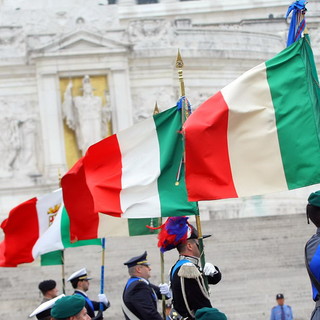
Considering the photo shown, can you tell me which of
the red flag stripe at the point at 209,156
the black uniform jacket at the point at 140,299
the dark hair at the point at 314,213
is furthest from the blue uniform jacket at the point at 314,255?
the black uniform jacket at the point at 140,299

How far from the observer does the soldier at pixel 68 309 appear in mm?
6125

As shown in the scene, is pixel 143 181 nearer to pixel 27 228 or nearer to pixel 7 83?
pixel 27 228

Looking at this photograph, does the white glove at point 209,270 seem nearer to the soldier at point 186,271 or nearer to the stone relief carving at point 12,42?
the soldier at point 186,271

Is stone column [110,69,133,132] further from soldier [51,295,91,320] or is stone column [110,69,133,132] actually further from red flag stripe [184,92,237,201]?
soldier [51,295,91,320]

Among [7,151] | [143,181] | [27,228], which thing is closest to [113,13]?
[7,151]

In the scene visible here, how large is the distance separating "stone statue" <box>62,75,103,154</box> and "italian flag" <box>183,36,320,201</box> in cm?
1637

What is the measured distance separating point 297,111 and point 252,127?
35 cm

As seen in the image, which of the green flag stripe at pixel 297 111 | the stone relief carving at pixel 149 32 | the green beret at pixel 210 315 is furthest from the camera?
the stone relief carving at pixel 149 32

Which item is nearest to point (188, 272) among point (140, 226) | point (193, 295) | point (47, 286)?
point (193, 295)

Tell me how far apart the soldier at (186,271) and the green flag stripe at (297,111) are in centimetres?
101

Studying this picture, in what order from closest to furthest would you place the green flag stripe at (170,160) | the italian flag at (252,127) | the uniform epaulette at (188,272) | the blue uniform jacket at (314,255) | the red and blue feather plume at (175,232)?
1. the blue uniform jacket at (314,255)
2. the italian flag at (252,127)
3. the uniform epaulette at (188,272)
4. the red and blue feather plume at (175,232)
5. the green flag stripe at (170,160)

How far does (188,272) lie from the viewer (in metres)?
7.70

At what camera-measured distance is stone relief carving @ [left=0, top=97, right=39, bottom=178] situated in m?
24.2

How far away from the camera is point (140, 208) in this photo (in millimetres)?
8336
